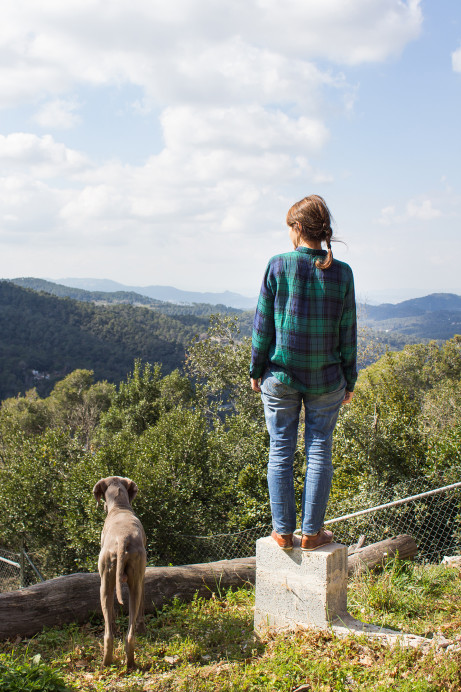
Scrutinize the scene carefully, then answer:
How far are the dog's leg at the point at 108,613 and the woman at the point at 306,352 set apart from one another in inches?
51.2

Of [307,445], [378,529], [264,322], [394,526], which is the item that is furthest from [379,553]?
[394,526]

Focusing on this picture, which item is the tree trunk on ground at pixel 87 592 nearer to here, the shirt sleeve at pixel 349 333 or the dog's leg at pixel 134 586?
the dog's leg at pixel 134 586

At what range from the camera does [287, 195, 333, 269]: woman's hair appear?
3.24 metres

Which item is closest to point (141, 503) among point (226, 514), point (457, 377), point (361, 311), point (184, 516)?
point (184, 516)

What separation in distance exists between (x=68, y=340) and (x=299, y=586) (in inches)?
3922

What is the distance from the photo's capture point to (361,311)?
24.9 metres

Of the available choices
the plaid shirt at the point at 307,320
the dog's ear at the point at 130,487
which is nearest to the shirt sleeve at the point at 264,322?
the plaid shirt at the point at 307,320

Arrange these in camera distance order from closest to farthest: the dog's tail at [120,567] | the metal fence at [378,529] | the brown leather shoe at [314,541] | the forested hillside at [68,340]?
the brown leather shoe at [314,541] < the dog's tail at [120,567] < the metal fence at [378,529] < the forested hillside at [68,340]

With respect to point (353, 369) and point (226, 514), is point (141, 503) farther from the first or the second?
point (353, 369)

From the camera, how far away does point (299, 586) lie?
3.51 meters

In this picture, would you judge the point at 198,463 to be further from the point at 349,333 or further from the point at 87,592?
the point at 349,333

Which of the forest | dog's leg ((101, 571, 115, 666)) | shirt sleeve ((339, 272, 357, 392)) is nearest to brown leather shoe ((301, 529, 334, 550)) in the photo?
shirt sleeve ((339, 272, 357, 392))

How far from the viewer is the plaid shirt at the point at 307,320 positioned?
3230 mm

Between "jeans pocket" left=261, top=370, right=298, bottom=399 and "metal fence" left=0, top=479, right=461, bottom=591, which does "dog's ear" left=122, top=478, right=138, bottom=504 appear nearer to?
"jeans pocket" left=261, top=370, right=298, bottom=399
